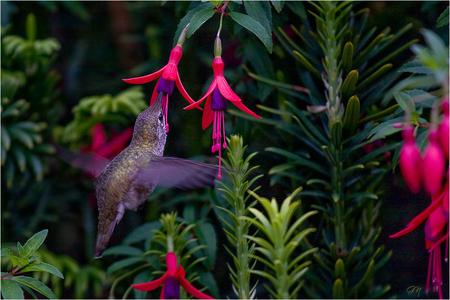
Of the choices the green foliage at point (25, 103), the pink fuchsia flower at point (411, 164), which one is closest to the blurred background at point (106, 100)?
the green foliage at point (25, 103)

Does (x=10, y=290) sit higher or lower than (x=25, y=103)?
lower

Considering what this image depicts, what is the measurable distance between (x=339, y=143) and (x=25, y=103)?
92 cm

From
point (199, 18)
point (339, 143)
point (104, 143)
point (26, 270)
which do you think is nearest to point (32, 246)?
point (26, 270)

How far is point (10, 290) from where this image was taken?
112cm

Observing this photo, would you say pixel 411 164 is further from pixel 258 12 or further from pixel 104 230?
pixel 104 230

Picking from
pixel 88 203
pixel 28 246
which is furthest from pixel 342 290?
pixel 88 203

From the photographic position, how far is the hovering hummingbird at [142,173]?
1.21m

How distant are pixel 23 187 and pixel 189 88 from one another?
53 cm

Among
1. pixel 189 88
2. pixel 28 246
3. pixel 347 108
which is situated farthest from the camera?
pixel 189 88

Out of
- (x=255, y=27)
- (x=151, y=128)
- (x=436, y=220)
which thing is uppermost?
(x=255, y=27)

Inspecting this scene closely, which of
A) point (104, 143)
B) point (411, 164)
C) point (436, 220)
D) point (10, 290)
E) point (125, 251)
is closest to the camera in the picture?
point (411, 164)

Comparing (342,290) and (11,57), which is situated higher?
(11,57)

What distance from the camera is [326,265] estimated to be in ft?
4.60

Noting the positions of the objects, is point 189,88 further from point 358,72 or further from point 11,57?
point 358,72
